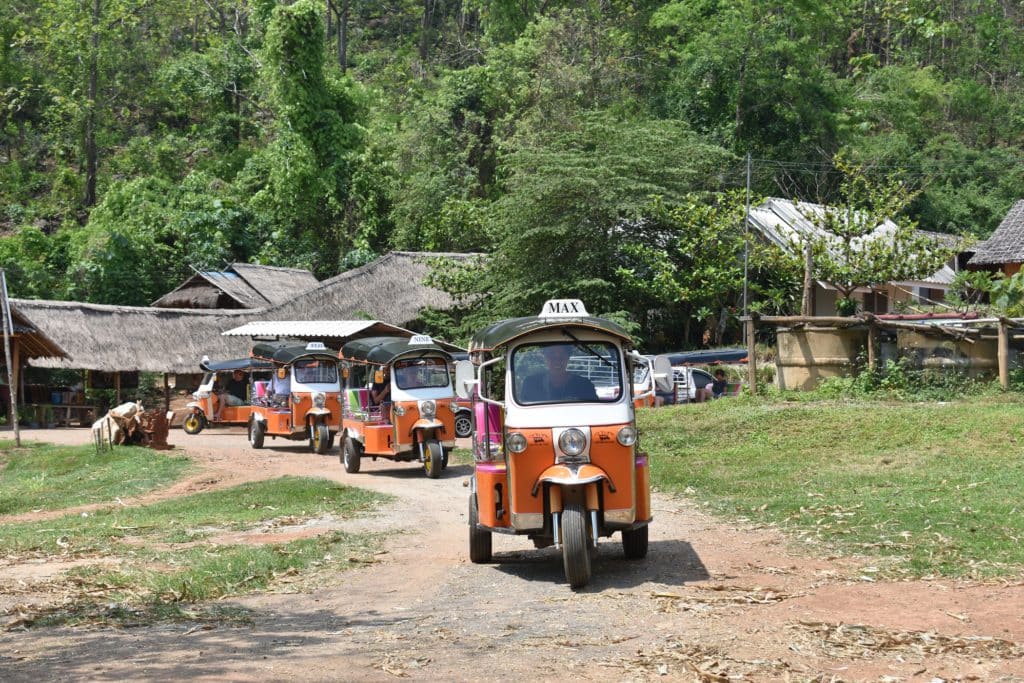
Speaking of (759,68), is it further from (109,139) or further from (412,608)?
(412,608)

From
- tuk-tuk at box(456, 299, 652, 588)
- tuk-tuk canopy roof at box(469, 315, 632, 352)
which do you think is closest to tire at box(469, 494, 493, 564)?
tuk-tuk at box(456, 299, 652, 588)

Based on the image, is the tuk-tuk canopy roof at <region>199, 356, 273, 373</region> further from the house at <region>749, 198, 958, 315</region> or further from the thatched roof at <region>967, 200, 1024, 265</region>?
the thatched roof at <region>967, 200, 1024, 265</region>

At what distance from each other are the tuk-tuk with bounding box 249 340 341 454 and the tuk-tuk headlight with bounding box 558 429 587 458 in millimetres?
15474

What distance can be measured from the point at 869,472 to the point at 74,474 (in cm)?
1412

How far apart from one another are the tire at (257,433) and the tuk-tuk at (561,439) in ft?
56.1

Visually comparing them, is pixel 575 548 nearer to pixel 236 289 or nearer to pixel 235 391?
pixel 235 391

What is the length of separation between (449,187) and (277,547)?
35.5m

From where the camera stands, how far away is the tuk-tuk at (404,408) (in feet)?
67.9

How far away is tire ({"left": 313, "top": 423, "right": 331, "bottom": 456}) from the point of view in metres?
25.8

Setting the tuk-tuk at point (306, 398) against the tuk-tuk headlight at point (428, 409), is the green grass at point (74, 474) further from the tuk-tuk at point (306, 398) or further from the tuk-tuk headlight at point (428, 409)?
the tuk-tuk headlight at point (428, 409)

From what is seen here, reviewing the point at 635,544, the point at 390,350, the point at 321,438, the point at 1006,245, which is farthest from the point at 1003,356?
the point at 1006,245

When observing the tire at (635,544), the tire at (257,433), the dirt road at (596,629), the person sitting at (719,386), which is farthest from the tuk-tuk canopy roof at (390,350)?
the person sitting at (719,386)

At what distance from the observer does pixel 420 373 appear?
2122cm

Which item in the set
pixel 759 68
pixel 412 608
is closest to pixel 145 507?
pixel 412 608
